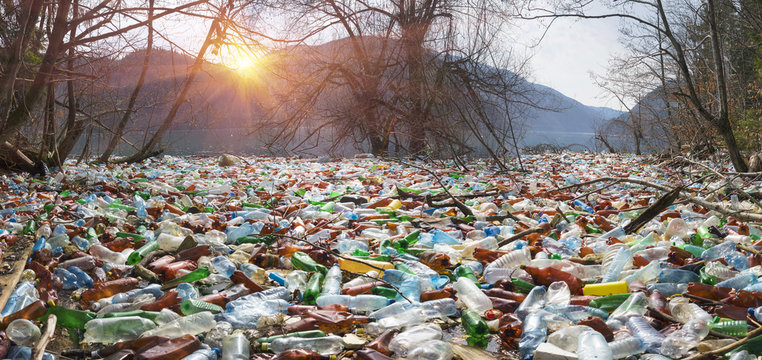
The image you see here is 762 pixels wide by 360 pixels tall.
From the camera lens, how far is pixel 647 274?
6.03 feet

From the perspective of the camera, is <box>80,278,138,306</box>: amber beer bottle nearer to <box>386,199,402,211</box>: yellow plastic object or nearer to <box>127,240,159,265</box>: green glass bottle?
<box>127,240,159,265</box>: green glass bottle

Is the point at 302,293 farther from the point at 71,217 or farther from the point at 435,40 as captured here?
the point at 435,40

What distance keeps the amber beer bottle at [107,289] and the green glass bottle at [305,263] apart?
2.18 feet

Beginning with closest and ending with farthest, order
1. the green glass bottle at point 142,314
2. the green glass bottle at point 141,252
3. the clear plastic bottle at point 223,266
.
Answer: the green glass bottle at point 142,314 < the clear plastic bottle at point 223,266 < the green glass bottle at point 141,252

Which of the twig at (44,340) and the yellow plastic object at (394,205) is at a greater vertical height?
the yellow plastic object at (394,205)

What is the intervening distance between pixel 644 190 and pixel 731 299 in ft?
12.4

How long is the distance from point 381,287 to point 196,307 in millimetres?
686

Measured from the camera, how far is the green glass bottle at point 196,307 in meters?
1.60

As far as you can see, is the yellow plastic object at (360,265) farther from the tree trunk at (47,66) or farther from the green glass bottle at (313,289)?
the tree trunk at (47,66)

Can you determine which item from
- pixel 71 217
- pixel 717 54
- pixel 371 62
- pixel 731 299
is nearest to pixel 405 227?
pixel 731 299

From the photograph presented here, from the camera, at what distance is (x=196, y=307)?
5.30 feet

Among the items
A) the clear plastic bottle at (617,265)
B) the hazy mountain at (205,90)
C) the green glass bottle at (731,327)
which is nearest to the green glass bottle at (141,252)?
the clear plastic bottle at (617,265)

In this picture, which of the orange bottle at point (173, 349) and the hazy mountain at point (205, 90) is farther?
the hazy mountain at point (205, 90)

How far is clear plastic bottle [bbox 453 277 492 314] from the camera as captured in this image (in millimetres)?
1700
